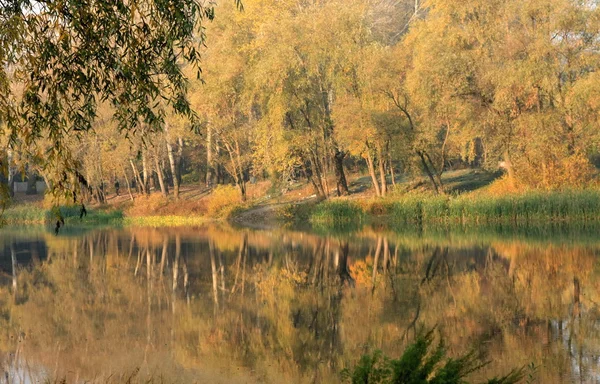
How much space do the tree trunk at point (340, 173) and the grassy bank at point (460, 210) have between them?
3.64m

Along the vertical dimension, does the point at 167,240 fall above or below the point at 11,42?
below

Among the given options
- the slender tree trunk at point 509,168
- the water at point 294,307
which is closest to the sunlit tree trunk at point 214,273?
the water at point 294,307

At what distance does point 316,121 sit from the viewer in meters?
45.4

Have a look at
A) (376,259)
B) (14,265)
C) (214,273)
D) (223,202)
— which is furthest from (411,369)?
(223,202)

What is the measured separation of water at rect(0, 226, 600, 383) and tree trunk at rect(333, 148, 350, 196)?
15.7 m

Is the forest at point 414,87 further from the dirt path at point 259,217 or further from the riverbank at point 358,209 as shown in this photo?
the dirt path at point 259,217

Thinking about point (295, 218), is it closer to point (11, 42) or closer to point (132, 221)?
point (132, 221)

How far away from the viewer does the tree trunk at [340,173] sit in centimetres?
4669

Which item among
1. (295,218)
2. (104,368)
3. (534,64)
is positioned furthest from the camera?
(295,218)

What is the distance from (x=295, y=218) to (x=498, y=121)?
12.7 m

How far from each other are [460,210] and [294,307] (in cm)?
2224

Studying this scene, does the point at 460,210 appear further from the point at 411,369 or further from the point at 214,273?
the point at 411,369

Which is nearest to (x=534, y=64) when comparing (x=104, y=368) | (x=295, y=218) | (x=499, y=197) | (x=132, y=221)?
(x=499, y=197)

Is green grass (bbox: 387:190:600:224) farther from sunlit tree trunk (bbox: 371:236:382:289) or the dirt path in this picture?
the dirt path
